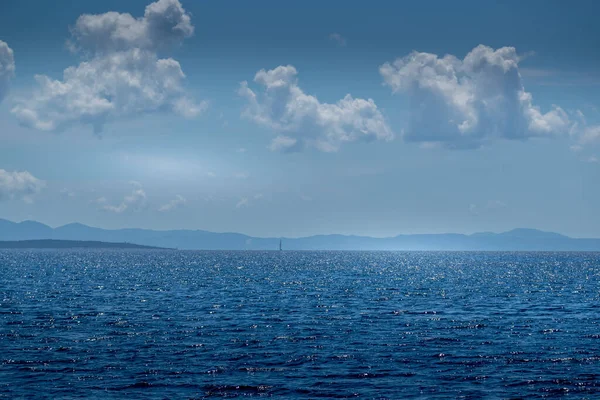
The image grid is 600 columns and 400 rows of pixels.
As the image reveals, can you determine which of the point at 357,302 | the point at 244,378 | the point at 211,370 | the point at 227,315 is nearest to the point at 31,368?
the point at 211,370

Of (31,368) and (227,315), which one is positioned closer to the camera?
(31,368)

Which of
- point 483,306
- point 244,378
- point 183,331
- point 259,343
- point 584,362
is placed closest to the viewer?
point 244,378

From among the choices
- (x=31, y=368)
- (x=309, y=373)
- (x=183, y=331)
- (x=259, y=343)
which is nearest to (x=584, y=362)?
(x=309, y=373)

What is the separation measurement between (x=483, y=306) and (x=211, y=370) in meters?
51.8

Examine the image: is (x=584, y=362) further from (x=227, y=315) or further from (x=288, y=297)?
(x=288, y=297)

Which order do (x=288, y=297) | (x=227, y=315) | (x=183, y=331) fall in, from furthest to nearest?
1. (x=288, y=297)
2. (x=227, y=315)
3. (x=183, y=331)

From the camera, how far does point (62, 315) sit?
7312 cm

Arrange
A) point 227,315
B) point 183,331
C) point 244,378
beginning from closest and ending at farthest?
point 244,378 < point 183,331 < point 227,315

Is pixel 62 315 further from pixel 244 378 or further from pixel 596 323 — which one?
pixel 596 323

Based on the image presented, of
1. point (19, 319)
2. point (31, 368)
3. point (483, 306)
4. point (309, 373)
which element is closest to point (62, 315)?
point (19, 319)

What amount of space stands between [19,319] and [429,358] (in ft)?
151

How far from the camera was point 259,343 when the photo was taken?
5631cm

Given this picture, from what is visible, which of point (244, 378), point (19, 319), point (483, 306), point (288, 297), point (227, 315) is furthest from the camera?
point (288, 297)

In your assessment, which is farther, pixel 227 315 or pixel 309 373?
pixel 227 315
